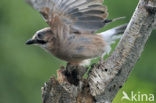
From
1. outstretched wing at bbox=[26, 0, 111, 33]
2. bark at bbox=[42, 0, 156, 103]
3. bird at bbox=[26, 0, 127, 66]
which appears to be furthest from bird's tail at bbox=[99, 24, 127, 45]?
bark at bbox=[42, 0, 156, 103]

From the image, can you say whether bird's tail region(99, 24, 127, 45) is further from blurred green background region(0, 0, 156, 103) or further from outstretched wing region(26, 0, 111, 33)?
blurred green background region(0, 0, 156, 103)

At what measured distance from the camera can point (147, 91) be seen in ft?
29.2

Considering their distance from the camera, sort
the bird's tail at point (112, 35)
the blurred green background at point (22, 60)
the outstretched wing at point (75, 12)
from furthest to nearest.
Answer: the blurred green background at point (22, 60) → the bird's tail at point (112, 35) → the outstretched wing at point (75, 12)

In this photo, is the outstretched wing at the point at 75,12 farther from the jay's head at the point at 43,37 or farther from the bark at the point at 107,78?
the bark at the point at 107,78

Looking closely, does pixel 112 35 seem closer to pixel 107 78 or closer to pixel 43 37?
pixel 43 37

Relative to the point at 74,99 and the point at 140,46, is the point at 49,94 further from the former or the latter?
the point at 140,46

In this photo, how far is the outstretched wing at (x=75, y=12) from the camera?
21.3 ft

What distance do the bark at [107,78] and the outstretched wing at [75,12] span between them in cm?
100

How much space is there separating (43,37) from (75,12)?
605 millimetres

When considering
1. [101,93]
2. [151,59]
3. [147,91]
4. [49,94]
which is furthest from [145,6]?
[151,59]

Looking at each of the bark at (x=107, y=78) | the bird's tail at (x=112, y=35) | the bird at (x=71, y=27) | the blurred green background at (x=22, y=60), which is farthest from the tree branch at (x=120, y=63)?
the blurred green background at (x=22, y=60)

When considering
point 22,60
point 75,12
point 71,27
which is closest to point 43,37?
point 71,27

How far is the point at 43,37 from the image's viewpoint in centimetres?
682

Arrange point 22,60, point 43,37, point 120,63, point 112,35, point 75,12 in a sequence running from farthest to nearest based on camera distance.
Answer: point 22,60
point 112,35
point 43,37
point 75,12
point 120,63
